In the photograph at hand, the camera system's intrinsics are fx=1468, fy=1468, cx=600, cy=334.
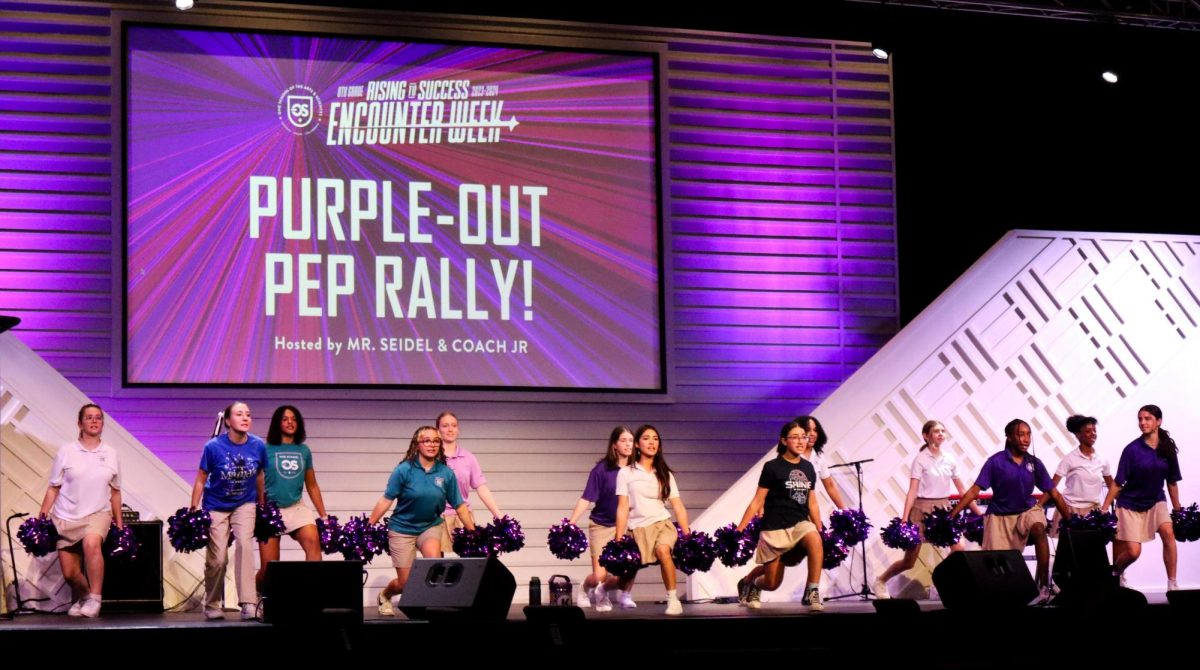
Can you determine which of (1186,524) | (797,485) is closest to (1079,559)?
(797,485)

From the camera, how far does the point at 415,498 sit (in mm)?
11094

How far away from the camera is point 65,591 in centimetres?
1138

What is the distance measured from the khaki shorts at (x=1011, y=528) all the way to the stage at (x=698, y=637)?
136 inches

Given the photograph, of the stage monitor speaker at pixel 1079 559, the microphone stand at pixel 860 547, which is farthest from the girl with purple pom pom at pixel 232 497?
the stage monitor speaker at pixel 1079 559

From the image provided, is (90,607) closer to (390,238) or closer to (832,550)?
(390,238)

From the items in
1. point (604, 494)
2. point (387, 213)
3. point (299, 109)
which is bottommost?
point (604, 494)

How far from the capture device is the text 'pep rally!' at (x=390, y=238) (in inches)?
533

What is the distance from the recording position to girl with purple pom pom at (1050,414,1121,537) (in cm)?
1234

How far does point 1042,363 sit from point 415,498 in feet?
21.2

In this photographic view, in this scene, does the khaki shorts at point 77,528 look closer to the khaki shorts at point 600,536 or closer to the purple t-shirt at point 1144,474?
the khaki shorts at point 600,536

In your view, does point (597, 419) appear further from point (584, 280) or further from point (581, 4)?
point (581, 4)

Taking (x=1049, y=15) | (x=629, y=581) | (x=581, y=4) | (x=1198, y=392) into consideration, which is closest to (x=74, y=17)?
(x=581, y=4)

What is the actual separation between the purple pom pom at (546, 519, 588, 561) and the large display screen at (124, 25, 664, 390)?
268 centimetres

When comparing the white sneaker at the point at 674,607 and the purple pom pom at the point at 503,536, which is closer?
the white sneaker at the point at 674,607
